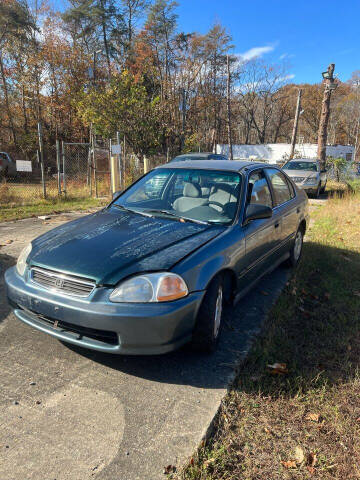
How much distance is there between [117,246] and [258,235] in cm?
152

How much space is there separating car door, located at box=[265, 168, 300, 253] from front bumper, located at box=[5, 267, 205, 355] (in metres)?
2.13

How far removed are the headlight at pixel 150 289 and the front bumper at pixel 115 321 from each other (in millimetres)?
38

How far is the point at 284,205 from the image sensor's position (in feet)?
14.5

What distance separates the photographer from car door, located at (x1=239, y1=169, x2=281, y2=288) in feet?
10.8

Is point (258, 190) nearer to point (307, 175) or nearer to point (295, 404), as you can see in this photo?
point (295, 404)

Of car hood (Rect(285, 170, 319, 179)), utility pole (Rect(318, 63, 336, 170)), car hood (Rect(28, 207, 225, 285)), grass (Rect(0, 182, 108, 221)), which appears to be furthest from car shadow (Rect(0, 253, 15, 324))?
utility pole (Rect(318, 63, 336, 170))

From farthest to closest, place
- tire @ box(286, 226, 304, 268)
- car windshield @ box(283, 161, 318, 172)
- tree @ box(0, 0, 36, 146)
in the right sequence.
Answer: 1. tree @ box(0, 0, 36, 146)
2. car windshield @ box(283, 161, 318, 172)
3. tire @ box(286, 226, 304, 268)

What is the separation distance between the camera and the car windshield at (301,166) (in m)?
15.0

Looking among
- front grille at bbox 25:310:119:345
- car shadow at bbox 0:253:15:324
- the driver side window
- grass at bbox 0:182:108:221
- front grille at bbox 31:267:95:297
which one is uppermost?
the driver side window

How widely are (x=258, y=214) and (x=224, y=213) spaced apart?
317mm

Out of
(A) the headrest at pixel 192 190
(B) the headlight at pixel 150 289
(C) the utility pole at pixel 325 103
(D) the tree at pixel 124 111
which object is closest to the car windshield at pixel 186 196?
(A) the headrest at pixel 192 190

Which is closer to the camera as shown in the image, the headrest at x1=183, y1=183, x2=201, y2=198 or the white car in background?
the headrest at x1=183, y1=183, x2=201, y2=198

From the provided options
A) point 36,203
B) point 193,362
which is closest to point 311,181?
point 36,203

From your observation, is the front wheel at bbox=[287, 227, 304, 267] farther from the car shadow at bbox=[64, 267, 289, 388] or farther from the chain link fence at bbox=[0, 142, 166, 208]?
the chain link fence at bbox=[0, 142, 166, 208]
